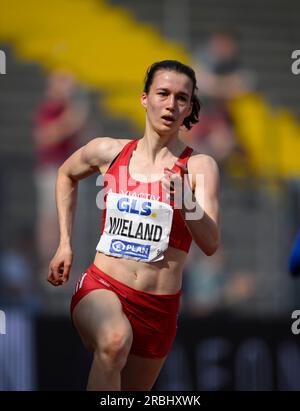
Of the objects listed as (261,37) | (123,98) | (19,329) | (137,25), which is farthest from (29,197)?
(261,37)

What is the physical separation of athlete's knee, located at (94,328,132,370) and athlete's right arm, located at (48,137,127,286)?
431 millimetres

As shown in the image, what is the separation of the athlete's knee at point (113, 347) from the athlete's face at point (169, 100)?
1118 mm

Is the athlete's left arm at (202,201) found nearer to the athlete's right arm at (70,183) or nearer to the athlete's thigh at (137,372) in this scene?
the athlete's right arm at (70,183)

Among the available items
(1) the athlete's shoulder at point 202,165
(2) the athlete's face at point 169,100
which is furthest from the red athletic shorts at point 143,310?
(2) the athlete's face at point 169,100

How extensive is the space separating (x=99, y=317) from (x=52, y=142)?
21.2ft

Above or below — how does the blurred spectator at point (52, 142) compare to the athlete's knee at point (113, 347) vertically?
above

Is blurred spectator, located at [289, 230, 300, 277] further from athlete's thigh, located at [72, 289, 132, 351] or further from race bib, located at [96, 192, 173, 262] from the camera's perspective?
athlete's thigh, located at [72, 289, 132, 351]

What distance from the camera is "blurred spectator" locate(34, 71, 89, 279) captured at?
11453 mm

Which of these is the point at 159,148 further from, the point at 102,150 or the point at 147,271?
the point at 147,271

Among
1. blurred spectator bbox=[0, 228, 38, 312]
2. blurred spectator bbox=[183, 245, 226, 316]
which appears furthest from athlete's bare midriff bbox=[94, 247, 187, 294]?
blurred spectator bbox=[183, 245, 226, 316]

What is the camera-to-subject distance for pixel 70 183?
5938 mm

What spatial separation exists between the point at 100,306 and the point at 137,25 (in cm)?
943

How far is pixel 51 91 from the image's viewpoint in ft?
40.1

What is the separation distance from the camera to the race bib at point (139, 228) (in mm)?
5445
